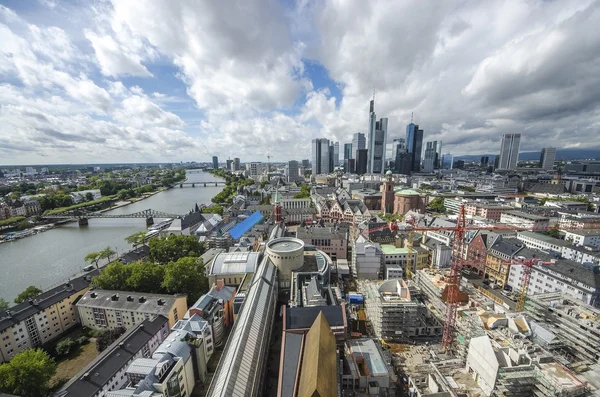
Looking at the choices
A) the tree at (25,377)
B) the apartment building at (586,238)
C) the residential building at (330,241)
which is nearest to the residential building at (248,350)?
the tree at (25,377)

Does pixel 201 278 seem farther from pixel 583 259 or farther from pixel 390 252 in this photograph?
pixel 583 259

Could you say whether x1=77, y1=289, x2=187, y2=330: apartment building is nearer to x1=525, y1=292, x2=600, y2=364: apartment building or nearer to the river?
the river

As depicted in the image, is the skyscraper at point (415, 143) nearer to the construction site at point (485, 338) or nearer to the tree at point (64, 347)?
the construction site at point (485, 338)

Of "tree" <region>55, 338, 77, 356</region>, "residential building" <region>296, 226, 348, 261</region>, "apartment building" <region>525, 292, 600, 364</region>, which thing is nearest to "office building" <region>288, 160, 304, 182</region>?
"residential building" <region>296, 226, 348, 261</region>

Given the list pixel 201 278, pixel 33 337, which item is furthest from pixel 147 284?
pixel 33 337

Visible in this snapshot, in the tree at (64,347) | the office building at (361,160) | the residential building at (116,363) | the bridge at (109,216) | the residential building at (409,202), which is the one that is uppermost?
the office building at (361,160)

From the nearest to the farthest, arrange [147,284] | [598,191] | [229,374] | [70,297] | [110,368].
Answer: [229,374], [110,368], [70,297], [147,284], [598,191]
